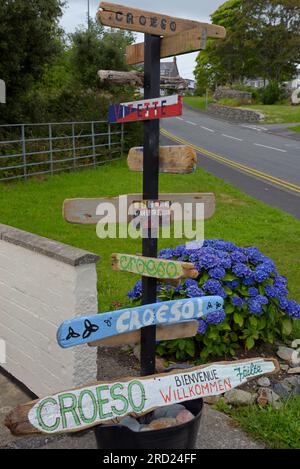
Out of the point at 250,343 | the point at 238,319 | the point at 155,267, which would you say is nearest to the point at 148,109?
the point at 155,267

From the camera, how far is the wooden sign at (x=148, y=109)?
300 centimetres

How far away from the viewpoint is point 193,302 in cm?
308

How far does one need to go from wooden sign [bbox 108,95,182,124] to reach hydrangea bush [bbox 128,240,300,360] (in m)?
1.90

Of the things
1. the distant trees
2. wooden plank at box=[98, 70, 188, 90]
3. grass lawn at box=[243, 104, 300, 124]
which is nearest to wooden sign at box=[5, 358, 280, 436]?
wooden plank at box=[98, 70, 188, 90]

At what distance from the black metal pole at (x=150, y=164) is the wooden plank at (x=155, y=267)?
0.47ft

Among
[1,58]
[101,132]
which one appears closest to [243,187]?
[101,132]

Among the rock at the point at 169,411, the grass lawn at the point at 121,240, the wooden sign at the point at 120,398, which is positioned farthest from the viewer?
the grass lawn at the point at 121,240

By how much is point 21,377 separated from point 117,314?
73.5 inches

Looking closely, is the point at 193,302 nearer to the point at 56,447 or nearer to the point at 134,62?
the point at 56,447

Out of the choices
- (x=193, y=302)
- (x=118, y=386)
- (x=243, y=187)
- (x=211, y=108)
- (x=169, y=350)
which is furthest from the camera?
(x=211, y=108)

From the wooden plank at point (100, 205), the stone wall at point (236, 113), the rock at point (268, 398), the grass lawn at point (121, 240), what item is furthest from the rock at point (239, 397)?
the stone wall at point (236, 113)

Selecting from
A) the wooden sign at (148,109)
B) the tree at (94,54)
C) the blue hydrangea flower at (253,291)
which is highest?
the tree at (94,54)

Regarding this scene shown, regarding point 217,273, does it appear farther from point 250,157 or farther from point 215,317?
point 250,157

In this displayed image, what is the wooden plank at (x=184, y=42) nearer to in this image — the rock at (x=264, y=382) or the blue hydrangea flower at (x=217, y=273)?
the blue hydrangea flower at (x=217, y=273)
